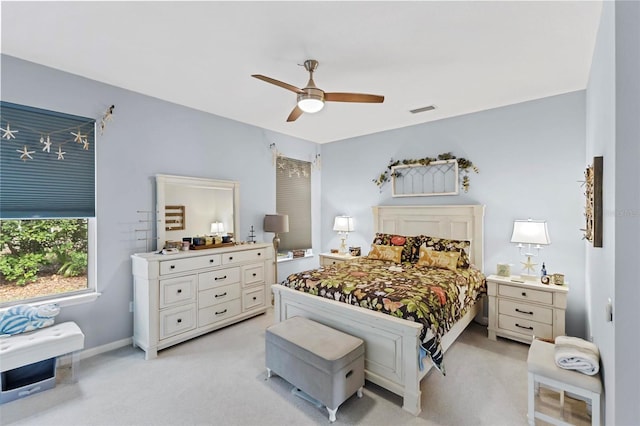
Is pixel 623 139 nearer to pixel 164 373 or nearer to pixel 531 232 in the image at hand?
pixel 531 232

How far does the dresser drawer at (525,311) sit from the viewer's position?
2939mm

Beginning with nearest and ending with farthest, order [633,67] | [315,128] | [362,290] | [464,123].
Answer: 1. [633,67]
2. [362,290]
3. [464,123]
4. [315,128]

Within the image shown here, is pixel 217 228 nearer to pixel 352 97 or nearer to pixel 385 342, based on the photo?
pixel 352 97

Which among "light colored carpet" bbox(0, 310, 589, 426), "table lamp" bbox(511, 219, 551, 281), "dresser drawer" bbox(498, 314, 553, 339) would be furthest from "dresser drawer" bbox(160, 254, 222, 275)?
"table lamp" bbox(511, 219, 551, 281)

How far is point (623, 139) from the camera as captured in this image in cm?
127

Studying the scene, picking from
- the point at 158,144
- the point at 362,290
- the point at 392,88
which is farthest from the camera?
the point at 158,144

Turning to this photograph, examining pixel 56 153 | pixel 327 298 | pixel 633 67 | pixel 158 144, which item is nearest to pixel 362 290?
pixel 327 298

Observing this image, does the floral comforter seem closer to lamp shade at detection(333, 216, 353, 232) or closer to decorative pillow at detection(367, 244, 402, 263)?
decorative pillow at detection(367, 244, 402, 263)

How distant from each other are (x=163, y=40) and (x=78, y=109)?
1347mm

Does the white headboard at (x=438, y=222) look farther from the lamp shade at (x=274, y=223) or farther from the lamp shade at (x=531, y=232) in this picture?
the lamp shade at (x=274, y=223)

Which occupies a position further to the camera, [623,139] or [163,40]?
[163,40]

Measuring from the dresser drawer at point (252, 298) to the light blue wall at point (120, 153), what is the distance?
49.0 inches

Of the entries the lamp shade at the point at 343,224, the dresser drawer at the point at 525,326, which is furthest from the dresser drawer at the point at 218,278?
the dresser drawer at the point at 525,326

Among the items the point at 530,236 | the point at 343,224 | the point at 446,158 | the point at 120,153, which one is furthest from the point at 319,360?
the point at 446,158
